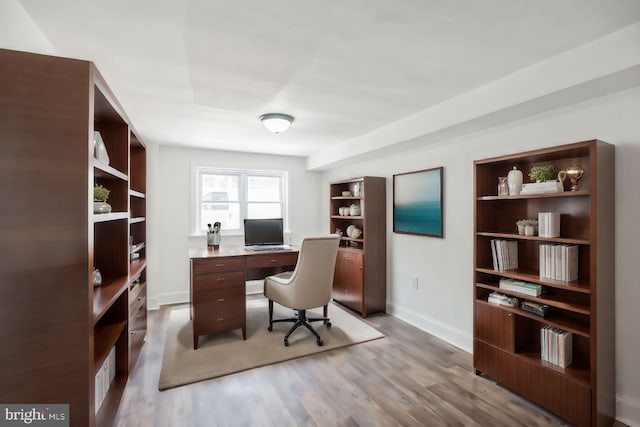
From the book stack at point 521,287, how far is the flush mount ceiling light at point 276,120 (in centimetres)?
237

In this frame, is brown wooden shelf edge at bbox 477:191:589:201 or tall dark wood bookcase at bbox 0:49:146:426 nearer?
tall dark wood bookcase at bbox 0:49:146:426

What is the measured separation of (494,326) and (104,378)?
2.79m

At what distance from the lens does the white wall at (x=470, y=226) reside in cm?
188

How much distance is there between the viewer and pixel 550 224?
2.08m

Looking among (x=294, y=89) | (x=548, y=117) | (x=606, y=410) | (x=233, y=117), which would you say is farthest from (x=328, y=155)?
(x=606, y=410)

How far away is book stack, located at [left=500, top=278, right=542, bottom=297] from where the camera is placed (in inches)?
84.8

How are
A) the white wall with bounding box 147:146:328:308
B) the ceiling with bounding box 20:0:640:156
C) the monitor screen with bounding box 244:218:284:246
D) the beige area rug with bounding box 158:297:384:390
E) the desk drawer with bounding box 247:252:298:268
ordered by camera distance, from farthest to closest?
the white wall with bounding box 147:146:328:308, the monitor screen with bounding box 244:218:284:246, the desk drawer with bounding box 247:252:298:268, the beige area rug with bounding box 158:297:384:390, the ceiling with bounding box 20:0:640:156

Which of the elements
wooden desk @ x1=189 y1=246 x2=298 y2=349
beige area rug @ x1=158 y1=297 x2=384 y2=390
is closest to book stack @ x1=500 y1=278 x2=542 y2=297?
beige area rug @ x1=158 y1=297 x2=384 y2=390

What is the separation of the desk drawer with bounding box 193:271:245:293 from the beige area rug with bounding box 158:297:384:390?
1.92 ft

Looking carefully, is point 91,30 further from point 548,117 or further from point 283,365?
point 548,117

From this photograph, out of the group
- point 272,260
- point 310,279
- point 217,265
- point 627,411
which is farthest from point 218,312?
point 627,411

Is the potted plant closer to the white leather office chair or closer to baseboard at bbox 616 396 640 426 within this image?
the white leather office chair

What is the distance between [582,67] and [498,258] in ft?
4.48

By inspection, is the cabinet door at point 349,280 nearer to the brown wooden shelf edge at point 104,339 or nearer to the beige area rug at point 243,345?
the beige area rug at point 243,345
